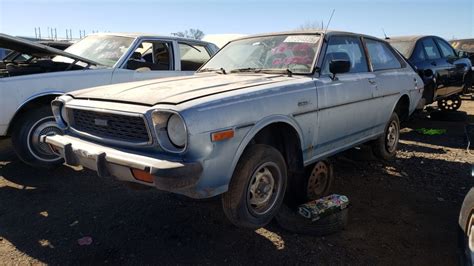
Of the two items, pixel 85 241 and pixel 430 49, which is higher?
pixel 430 49

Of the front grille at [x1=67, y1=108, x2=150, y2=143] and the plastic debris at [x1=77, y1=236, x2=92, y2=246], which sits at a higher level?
the front grille at [x1=67, y1=108, x2=150, y2=143]

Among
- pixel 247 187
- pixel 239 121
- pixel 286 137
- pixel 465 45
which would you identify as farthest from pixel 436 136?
pixel 465 45

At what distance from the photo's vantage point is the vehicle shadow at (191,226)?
119 inches

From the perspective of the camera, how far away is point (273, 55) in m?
4.00

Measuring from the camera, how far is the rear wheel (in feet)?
30.7

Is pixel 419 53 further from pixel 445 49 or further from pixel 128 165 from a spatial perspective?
pixel 128 165

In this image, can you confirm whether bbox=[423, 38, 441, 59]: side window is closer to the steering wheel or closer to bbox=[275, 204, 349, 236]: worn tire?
the steering wheel

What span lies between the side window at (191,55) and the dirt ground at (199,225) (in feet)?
8.13

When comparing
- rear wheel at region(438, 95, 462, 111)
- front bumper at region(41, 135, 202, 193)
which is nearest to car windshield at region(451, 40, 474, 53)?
rear wheel at region(438, 95, 462, 111)

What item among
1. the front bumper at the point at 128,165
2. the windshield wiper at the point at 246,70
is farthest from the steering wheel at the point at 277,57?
the front bumper at the point at 128,165

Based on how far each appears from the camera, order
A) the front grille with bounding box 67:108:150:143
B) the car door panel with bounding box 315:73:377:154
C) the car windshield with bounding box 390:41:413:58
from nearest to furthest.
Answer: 1. the front grille with bounding box 67:108:150:143
2. the car door panel with bounding box 315:73:377:154
3. the car windshield with bounding box 390:41:413:58

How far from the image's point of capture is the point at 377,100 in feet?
15.0

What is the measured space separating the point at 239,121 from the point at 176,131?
0.45 metres

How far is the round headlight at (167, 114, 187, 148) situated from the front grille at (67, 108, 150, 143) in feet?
0.60
